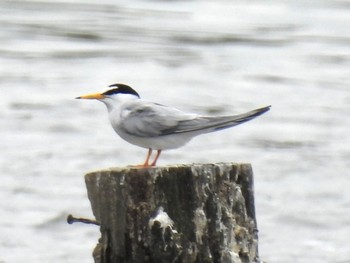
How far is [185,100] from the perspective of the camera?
17562 mm

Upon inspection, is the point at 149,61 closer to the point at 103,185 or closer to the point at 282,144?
the point at 282,144

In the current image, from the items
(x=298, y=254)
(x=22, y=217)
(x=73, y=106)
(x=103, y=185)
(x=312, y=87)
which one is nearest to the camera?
(x=103, y=185)

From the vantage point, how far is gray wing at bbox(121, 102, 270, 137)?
24.2ft

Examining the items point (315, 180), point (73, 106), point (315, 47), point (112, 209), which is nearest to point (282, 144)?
point (315, 180)

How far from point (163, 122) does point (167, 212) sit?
0.99 metres

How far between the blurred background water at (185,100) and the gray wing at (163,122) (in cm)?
450

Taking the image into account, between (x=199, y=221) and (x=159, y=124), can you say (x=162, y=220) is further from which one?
(x=159, y=124)

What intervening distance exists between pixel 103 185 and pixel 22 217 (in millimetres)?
6524

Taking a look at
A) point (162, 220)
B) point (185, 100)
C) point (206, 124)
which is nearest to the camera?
point (162, 220)

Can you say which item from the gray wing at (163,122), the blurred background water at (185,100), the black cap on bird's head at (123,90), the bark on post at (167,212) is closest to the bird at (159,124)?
the gray wing at (163,122)

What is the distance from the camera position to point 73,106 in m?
17.3

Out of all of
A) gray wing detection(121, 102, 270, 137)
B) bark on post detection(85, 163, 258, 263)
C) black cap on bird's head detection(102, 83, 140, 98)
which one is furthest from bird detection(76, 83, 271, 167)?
bark on post detection(85, 163, 258, 263)

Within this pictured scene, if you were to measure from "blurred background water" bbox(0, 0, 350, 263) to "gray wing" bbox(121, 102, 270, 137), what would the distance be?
4501 millimetres

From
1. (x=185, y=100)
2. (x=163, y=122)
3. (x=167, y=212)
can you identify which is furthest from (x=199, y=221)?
(x=185, y=100)
